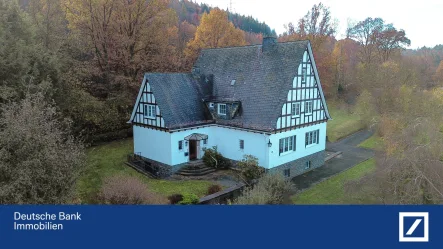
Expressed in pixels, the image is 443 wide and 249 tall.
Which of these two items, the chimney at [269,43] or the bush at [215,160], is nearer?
the bush at [215,160]

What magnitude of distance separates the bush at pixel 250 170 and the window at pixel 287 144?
2.14 meters

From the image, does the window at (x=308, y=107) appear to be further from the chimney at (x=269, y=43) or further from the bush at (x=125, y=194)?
the bush at (x=125, y=194)

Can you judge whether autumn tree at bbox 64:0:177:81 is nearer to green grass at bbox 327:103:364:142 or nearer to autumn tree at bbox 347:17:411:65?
green grass at bbox 327:103:364:142

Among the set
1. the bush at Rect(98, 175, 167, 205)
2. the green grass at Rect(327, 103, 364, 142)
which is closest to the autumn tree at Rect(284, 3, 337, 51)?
the green grass at Rect(327, 103, 364, 142)

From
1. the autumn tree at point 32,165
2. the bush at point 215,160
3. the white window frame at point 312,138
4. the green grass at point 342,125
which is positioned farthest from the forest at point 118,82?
the bush at point 215,160

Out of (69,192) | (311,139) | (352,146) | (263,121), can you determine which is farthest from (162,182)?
(352,146)

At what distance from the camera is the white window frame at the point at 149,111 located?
2219 centimetres

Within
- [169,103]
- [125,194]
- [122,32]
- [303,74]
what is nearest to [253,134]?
[303,74]

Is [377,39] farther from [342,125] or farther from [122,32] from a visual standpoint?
[122,32]

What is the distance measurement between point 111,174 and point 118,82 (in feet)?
32.8

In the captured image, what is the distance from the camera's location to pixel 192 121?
74.1ft

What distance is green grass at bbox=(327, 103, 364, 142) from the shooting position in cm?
3534

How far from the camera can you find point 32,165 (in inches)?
411

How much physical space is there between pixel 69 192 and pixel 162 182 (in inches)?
358
